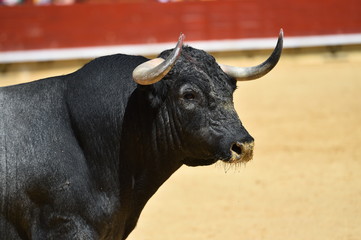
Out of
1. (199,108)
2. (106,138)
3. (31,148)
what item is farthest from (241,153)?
(31,148)

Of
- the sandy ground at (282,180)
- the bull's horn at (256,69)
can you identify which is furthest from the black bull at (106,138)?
the sandy ground at (282,180)

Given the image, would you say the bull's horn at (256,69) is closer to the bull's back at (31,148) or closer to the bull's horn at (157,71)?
the bull's horn at (157,71)

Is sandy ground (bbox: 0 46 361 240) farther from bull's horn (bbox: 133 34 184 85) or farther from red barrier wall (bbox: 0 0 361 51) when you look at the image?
red barrier wall (bbox: 0 0 361 51)

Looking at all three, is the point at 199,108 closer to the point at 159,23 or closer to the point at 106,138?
the point at 106,138

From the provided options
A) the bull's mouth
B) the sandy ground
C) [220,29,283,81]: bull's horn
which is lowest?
the sandy ground

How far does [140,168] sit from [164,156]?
14cm

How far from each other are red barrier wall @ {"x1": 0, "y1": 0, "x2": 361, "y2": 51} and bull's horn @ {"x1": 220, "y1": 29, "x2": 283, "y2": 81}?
9808mm

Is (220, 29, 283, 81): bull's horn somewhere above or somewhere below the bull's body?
above

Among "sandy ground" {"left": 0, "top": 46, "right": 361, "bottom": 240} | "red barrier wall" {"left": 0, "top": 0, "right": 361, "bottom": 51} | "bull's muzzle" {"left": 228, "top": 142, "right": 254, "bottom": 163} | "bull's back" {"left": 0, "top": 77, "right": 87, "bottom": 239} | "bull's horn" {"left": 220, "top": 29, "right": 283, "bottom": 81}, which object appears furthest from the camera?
"red barrier wall" {"left": 0, "top": 0, "right": 361, "bottom": 51}

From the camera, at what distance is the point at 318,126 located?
9.33m

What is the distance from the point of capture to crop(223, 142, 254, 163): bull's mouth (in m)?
3.72

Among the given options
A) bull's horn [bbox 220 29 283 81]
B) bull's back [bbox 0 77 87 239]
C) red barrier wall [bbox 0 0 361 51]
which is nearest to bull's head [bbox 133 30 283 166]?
bull's horn [bbox 220 29 283 81]

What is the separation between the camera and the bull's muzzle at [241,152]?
372cm

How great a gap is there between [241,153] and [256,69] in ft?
1.93
